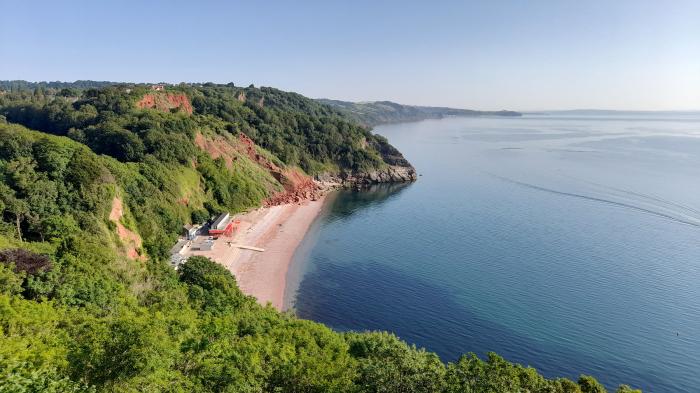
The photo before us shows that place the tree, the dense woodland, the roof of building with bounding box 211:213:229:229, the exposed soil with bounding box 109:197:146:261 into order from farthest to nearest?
the roof of building with bounding box 211:213:229:229 < the exposed soil with bounding box 109:197:146:261 < the tree < the dense woodland

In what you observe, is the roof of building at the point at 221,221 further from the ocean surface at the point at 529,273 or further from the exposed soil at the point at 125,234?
the exposed soil at the point at 125,234

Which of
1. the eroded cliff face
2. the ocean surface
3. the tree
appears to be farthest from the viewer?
the eroded cliff face

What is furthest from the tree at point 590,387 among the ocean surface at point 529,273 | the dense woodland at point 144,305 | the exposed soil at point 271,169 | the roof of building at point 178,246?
the exposed soil at point 271,169

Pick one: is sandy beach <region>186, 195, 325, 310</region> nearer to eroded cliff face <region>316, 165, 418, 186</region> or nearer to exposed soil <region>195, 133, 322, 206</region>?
exposed soil <region>195, 133, 322, 206</region>

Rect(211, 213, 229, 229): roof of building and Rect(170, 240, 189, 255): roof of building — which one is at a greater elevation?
Rect(211, 213, 229, 229): roof of building

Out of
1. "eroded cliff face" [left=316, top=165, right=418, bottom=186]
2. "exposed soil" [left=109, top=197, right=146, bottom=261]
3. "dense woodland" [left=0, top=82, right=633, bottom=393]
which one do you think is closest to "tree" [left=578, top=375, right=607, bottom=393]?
"dense woodland" [left=0, top=82, right=633, bottom=393]

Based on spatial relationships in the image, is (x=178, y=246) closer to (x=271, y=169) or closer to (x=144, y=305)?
(x=144, y=305)

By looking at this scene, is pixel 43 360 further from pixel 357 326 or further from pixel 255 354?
pixel 357 326
